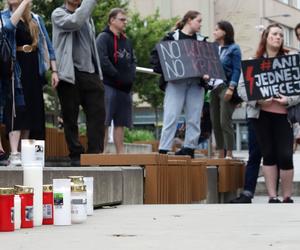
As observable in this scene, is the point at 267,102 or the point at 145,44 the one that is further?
the point at 145,44

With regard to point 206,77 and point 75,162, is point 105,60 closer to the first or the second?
point 206,77

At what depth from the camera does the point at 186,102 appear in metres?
9.20

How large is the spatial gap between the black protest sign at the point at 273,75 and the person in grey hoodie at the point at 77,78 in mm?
1602

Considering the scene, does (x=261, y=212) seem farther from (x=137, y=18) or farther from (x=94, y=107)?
(x=137, y=18)

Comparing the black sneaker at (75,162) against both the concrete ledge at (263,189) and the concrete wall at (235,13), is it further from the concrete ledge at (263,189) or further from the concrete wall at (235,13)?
the concrete wall at (235,13)

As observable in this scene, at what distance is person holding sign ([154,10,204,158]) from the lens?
891cm

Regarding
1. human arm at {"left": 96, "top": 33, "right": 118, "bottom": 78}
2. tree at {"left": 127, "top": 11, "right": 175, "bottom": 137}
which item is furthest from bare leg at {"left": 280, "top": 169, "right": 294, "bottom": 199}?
tree at {"left": 127, "top": 11, "right": 175, "bottom": 137}

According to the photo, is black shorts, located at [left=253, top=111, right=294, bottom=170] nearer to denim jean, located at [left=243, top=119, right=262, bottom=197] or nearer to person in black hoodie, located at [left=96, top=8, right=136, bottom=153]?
denim jean, located at [left=243, top=119, right=262, bottom=197]

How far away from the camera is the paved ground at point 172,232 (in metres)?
4.01

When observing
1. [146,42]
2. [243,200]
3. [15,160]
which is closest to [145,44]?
[146,42]

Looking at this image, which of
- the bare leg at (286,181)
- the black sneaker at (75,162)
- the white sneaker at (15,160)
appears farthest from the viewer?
the bare leg at (286,181)

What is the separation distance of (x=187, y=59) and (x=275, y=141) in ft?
4.94

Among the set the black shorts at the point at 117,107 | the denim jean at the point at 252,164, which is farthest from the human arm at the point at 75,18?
the denim jean at the point at 252,164

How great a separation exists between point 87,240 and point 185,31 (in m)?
5.55
